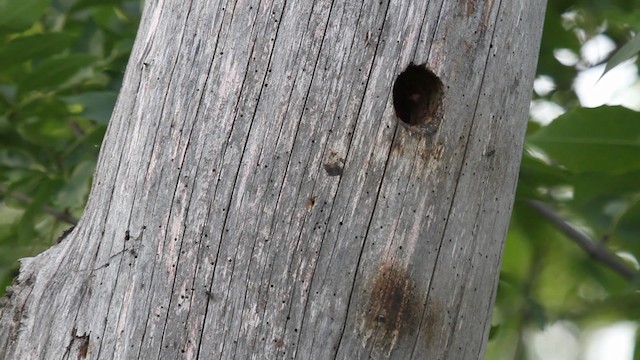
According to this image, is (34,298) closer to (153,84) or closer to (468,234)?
(153,84)

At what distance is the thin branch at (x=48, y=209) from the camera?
377 cm

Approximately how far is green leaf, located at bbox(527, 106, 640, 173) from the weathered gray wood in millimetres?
785

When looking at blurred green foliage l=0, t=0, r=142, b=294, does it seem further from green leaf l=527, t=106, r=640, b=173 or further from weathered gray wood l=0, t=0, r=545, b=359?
green leaf l=527, t=106, r=640, b=173

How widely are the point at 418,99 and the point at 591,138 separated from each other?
3.53 feet

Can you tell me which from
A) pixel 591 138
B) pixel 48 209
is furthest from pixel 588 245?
pixel 48 209

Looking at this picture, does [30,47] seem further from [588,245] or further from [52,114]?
[588,245]

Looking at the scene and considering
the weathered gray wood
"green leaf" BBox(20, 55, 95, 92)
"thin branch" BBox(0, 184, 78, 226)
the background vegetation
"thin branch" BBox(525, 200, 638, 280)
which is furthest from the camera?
"thin branch" BBox(525, 200, 638, 280)

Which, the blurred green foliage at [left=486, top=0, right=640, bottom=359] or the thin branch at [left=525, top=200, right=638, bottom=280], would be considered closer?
the blurred green foliage at [left=486, top=0, right=640, bottom=359]

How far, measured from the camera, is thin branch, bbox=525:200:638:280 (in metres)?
4.10

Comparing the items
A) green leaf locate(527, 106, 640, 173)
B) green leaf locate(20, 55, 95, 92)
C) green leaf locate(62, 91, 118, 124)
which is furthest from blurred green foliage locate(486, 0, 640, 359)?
green leaf locate(20, 55, 95, 92)

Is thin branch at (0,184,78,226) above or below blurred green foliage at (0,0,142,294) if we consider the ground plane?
below

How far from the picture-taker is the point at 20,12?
3021 mm

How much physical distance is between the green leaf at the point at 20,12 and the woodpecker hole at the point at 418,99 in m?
1.39

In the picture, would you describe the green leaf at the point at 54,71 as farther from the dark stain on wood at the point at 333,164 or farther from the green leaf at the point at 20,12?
the dark stain on wood at the point at 333,164
